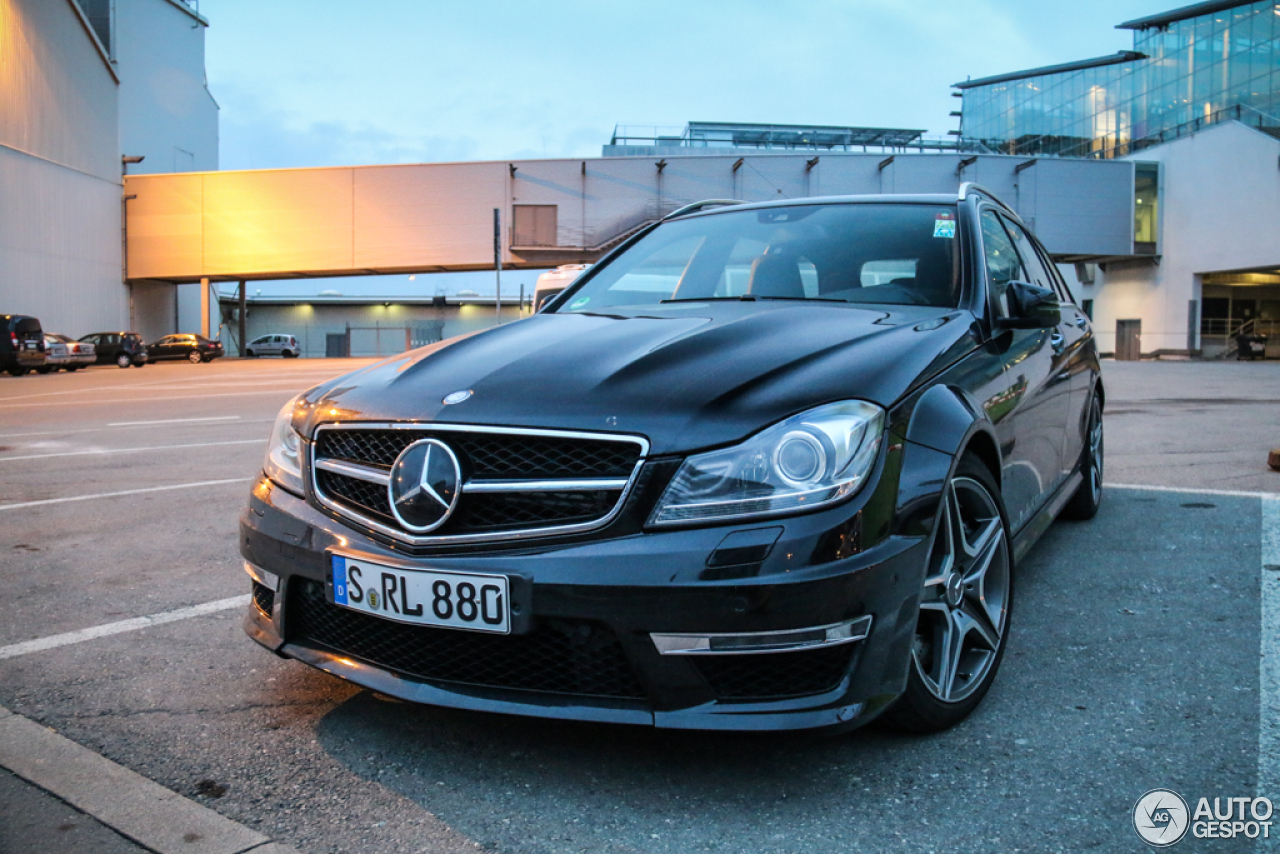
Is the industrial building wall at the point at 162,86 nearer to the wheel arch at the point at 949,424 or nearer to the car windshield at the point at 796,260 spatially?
the car windshield at the point at 796,260

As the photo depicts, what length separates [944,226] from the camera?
135 inches

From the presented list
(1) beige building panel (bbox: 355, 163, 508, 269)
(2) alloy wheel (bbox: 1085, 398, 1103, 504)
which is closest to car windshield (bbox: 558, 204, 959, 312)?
(2) alloy wheel (bbox: 1085, 398, 1103, 504)

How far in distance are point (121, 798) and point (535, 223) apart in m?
40.5

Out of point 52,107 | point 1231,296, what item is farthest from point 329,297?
point 1231,296

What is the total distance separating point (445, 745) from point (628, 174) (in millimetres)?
40027

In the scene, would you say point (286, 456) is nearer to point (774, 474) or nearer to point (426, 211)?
point (774, 474)

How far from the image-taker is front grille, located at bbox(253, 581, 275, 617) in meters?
2.54

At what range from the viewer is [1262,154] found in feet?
119

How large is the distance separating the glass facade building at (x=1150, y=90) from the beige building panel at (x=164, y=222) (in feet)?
126

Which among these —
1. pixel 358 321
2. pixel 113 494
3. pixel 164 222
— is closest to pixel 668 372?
pixel 113 494

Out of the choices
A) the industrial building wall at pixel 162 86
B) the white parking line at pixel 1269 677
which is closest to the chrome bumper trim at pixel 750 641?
the white parking line at pixel 1269 677

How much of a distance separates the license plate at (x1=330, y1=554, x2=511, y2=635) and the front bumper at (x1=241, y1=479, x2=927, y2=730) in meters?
0.02

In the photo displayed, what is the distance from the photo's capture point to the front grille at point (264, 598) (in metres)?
2.54

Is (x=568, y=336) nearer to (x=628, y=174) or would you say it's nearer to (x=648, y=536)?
(x=648, y=536)
